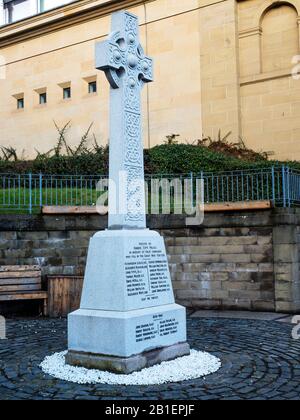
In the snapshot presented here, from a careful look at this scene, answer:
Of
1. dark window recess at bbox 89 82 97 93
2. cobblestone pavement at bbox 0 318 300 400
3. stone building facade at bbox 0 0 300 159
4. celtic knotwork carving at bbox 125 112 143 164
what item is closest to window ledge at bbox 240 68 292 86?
stone building facade at bbox 0 0 300 159

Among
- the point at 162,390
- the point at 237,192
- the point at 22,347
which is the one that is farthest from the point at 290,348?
the point at 237,192

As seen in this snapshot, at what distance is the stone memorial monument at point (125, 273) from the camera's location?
5984 millimetres

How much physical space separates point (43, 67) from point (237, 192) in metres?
13.7

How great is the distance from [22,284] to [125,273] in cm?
515

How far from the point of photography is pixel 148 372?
5.80 meters

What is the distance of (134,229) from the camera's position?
655 cm

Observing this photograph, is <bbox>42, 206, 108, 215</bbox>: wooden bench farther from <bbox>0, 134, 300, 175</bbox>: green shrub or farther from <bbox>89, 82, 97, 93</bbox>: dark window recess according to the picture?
<bbox>89, 82, 97, 93</bbox>: dark window recess

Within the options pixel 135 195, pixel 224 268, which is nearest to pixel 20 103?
pixel 224 268

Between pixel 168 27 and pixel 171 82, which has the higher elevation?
pixel 168 27

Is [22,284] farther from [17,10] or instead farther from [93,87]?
[17,10]

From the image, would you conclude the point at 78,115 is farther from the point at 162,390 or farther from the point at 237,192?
the point at 162,390

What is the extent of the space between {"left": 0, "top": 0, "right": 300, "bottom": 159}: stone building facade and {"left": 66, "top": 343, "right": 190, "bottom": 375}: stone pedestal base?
11.6 m

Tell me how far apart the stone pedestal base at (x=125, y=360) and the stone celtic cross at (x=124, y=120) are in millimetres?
1569

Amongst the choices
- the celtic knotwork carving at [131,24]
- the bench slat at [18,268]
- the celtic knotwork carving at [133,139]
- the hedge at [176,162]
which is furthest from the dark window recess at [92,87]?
the celtic knotwork carving at [133,139]
